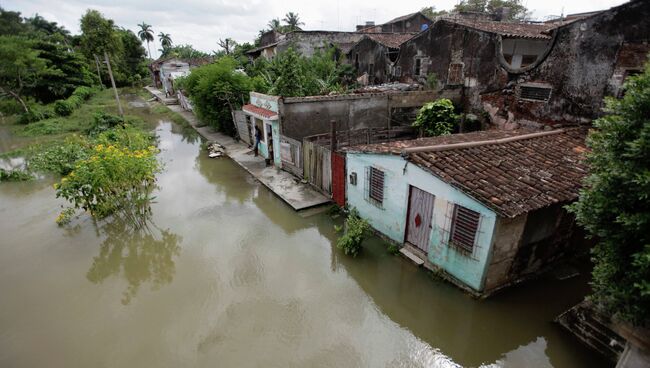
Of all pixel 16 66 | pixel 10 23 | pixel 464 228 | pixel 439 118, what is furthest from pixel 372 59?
pixel 10 23

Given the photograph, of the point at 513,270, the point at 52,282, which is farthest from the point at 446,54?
the point at 52,282

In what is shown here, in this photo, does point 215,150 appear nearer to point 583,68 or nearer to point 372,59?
point 372,59

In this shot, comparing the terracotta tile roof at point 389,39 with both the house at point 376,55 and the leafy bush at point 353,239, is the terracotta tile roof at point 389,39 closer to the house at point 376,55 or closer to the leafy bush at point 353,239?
the house at point 376,55

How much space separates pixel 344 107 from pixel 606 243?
10.6m

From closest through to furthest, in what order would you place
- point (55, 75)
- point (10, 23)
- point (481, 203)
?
1. point (481, 203)
2. point (55, 75)
3. point (10, 23)

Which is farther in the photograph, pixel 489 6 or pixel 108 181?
pixel 489 6

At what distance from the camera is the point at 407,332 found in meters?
6.12

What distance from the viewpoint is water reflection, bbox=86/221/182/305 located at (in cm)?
766

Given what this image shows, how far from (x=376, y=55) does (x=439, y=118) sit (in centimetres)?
895

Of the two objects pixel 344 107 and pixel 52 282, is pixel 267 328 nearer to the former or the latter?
pixel 52 282

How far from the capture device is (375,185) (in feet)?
28.7

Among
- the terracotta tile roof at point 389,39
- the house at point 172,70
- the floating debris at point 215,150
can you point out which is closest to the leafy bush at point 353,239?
the floating debris at point 215,150

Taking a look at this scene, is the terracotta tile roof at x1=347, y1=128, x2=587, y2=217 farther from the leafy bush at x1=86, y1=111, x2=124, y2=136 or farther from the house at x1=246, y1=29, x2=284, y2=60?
the house at x1=246, y1=29, x2=284, y2=60

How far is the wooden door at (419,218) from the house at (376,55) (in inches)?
529
